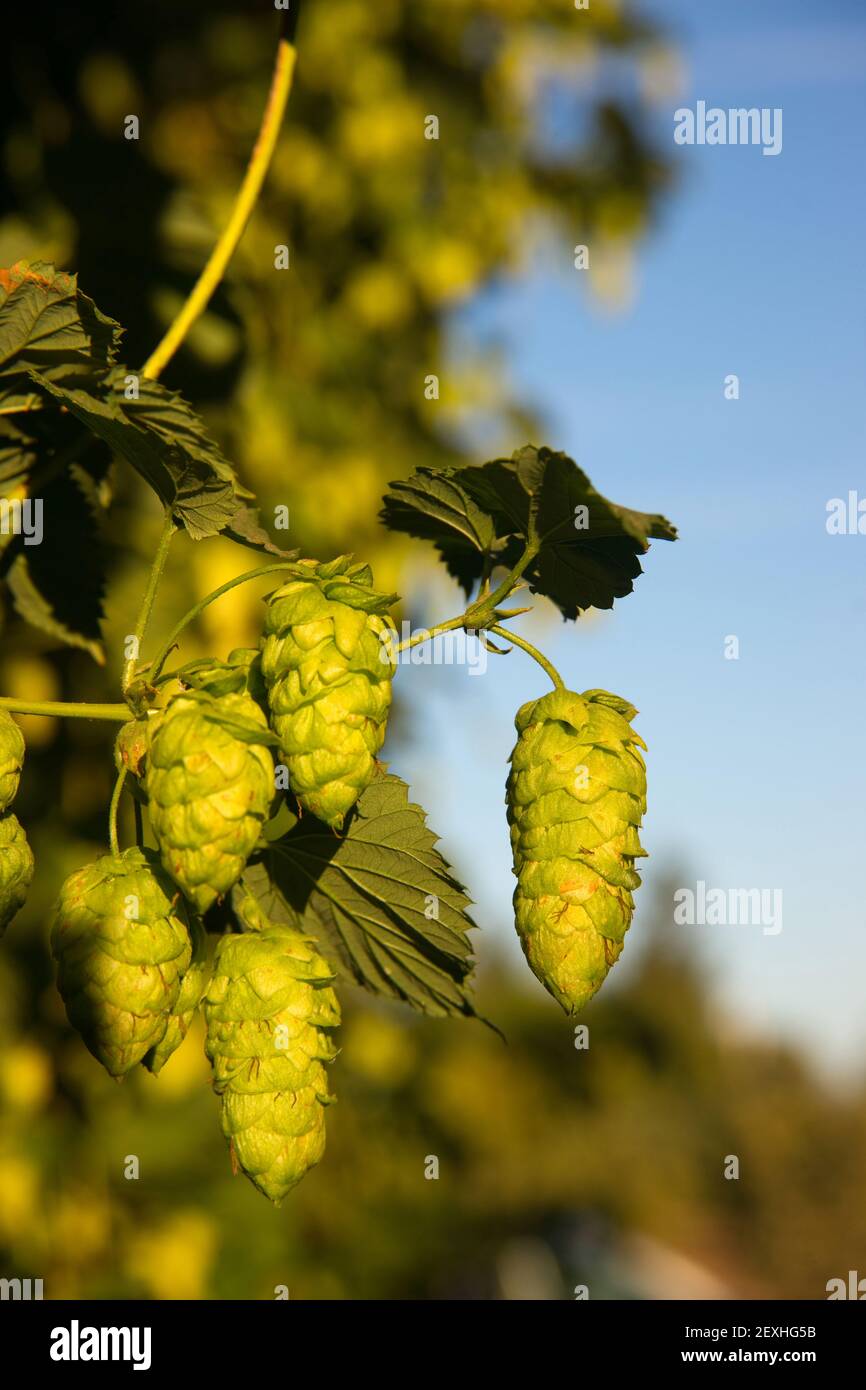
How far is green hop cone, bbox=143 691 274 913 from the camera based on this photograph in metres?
0.74

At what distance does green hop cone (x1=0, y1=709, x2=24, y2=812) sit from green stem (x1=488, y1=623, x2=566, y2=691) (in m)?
0.34

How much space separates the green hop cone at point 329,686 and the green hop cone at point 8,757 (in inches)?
6.9

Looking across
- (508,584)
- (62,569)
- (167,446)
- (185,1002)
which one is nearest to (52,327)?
(167,446)

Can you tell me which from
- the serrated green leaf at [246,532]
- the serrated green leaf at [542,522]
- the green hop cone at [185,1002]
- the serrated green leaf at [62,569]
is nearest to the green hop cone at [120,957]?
the green hop cone at [185,1002]

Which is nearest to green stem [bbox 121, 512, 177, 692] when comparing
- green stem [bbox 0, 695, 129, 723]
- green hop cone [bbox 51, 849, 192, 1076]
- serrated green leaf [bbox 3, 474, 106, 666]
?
green stem [bbox 0, 695, 129, 723]

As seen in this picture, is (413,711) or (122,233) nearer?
(122,233)

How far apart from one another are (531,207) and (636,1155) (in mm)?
14227

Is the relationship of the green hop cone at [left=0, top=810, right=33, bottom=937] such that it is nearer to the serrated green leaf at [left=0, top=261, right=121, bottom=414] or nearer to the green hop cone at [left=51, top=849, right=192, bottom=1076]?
the green hop cone at [left=51, top=849, right=192, bottom=1076]

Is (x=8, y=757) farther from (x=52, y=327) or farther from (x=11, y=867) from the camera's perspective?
(x=52, y=327)

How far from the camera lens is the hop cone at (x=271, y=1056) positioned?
0.82 meters

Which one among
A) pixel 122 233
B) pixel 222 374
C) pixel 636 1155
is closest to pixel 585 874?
pixel 222 374

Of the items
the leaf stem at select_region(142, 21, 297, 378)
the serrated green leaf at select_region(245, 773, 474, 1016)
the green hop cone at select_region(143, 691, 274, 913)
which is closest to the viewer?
the green hop cone at select_region(143, 691, 274, 913)

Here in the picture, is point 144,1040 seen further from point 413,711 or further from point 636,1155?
point 636,1155

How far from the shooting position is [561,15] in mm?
3266
